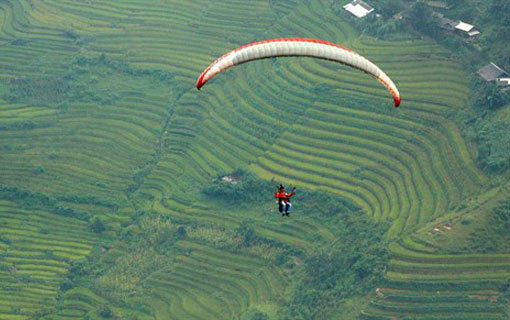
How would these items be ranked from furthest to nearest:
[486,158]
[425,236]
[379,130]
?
[379,130] < [486,158] < [425,236]

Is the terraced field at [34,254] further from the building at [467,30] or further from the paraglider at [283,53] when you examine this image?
the paraglider at [283,53]

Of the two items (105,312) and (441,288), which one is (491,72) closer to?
(441,288)

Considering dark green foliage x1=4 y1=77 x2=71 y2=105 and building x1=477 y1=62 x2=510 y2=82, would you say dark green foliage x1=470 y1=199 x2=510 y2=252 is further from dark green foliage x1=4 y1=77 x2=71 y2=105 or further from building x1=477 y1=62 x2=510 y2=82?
dark green foliage x1=4 y1=77 x2=71 y2=105

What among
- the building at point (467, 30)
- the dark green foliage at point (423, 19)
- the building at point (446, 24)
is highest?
the dark green foliage at point (423, 19)

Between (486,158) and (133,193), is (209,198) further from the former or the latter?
(486,158)

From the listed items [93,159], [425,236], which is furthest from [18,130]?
[425,236]

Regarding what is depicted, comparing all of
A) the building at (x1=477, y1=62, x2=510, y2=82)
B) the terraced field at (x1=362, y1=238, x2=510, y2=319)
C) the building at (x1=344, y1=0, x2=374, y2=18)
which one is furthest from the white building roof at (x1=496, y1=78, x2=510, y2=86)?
the terraced field at (x1=362, y1=238, x2=510, y2=319)

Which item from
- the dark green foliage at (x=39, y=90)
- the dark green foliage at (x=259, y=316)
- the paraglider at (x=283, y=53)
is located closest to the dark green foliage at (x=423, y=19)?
the dark green foliage at (x=39, y=90)
